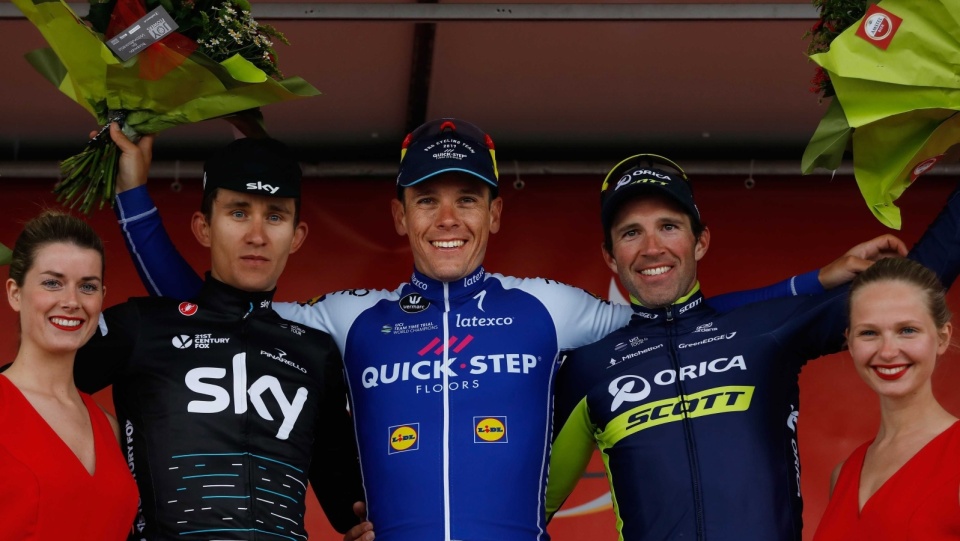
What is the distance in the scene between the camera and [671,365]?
3578mm

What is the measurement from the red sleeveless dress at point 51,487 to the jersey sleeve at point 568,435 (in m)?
1.14

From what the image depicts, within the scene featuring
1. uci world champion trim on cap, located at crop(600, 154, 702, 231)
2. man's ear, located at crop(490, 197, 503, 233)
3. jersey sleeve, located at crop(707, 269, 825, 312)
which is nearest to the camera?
jersey sleeve, located at crop(707, 269, 825, 312)

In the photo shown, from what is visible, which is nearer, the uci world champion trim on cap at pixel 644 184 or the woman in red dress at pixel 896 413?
the woman in red dress at pixel 896 413

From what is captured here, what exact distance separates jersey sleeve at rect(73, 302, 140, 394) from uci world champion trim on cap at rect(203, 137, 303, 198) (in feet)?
1.47

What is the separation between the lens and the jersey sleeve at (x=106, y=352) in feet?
11.2

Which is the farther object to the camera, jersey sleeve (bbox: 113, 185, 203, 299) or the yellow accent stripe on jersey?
jersey sleeve (bbox: 113, 185, 203, 299)

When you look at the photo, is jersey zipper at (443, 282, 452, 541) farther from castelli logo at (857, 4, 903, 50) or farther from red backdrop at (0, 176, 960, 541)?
castelli logo at (857, 4, 903, 50)

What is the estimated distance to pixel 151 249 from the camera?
370 cm

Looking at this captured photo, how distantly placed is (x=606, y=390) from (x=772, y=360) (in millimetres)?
431

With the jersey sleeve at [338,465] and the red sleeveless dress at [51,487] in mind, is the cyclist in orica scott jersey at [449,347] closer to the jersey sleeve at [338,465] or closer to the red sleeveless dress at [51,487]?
the jersey sleeve at [338,465]

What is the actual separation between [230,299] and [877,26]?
68.8 inches

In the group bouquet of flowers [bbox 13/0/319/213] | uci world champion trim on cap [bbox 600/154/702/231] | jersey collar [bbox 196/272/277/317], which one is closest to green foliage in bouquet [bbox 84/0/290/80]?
bouquet of flowers [bbox 13/0/319/213]

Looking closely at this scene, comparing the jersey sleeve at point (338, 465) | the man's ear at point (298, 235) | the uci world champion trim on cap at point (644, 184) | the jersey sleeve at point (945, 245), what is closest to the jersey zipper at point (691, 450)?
the uci world champion trim on cap at point (644, 184)

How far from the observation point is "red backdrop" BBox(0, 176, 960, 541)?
471 cm
